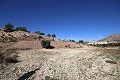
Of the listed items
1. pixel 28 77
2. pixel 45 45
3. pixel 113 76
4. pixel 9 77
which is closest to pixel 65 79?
pixel 28 77

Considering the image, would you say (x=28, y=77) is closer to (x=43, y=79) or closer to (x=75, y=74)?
(x=43, y=79)

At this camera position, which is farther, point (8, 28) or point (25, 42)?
point (8, 28)

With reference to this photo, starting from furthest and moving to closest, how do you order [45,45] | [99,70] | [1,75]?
[45,45] < [99,70] < [1,75]

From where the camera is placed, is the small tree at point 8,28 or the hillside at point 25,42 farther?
the small tree at point 8,28

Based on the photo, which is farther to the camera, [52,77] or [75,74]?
[75,74]

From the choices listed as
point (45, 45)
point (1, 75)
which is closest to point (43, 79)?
point (1, 75)

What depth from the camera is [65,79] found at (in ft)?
44.0

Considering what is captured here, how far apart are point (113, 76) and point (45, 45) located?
3171cm

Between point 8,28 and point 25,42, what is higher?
point 8,28

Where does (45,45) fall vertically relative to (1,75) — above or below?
above

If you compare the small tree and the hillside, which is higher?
the small tree

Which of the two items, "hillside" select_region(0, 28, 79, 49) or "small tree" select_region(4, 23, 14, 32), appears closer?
"hillside" select_region(0, 28, 79, 49)

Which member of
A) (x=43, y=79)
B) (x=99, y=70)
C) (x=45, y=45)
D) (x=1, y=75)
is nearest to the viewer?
(x=43, y=79)

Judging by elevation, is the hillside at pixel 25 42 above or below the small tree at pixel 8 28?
below
